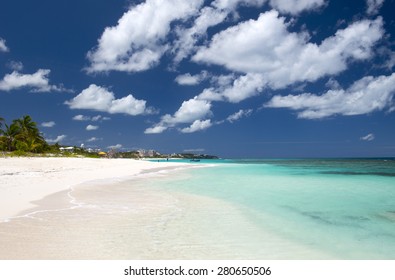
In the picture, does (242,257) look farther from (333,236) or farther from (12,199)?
(12,199)

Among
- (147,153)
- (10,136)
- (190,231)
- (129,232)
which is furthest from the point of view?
(147,153)

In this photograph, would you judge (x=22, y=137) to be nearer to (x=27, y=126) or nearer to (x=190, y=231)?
(x=27, y=126)

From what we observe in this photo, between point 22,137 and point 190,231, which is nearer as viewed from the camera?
point 190,231

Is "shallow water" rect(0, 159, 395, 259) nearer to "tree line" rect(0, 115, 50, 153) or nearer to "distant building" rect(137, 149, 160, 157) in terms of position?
"tree line" rect(0, 115, 50, 153)

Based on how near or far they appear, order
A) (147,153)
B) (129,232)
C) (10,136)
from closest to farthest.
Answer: (129,232) → (10,136) → (147,153)

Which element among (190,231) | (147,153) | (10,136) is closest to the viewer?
(190,231)

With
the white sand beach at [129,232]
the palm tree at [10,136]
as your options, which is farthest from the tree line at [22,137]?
the white sand beach at [129,232]

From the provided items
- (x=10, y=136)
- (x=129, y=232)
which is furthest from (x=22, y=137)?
(x=129, y=232)

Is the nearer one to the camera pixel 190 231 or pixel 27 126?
pixel 190 231

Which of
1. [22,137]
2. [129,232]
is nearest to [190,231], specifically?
[129,232]

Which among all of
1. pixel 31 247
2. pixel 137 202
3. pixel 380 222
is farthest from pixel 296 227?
pixel 31 247

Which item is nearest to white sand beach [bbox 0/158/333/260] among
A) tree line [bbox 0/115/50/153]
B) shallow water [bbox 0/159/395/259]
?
shallow water [bbox 0/159/395/259]

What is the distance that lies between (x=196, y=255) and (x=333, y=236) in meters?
3.70

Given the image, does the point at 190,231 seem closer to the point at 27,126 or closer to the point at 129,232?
the point at 129,232
